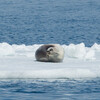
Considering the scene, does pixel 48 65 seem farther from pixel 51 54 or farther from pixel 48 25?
pixel 48 25

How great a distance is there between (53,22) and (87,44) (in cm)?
1580

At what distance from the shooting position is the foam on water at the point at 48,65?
58.4ft

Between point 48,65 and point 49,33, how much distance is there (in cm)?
2522

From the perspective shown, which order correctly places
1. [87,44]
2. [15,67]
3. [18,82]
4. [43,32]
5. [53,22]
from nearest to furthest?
[18,82]
[15,67]
[87,44]
[43,32]
[53,22]

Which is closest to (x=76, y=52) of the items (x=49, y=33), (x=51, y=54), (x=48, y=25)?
(x=51, y=54)

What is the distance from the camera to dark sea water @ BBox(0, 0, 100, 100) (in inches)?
643

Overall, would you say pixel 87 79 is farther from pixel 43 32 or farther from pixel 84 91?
pixel 43 32

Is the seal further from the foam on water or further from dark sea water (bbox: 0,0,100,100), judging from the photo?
dark sea water (bbox: 0,0,100,100)

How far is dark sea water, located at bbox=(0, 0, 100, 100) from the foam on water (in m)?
0.29

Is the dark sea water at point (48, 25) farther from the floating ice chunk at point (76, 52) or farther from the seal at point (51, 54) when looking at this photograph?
the seal at point (51, 54)

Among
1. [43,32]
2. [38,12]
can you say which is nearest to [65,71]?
[43,32]

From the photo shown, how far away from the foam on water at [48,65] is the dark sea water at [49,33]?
29 cm

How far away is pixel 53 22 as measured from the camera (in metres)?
53.2

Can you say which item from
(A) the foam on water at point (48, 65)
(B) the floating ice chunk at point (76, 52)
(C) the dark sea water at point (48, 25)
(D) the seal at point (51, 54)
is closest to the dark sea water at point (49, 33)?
(C) the dark sea water at point (48, 25)
